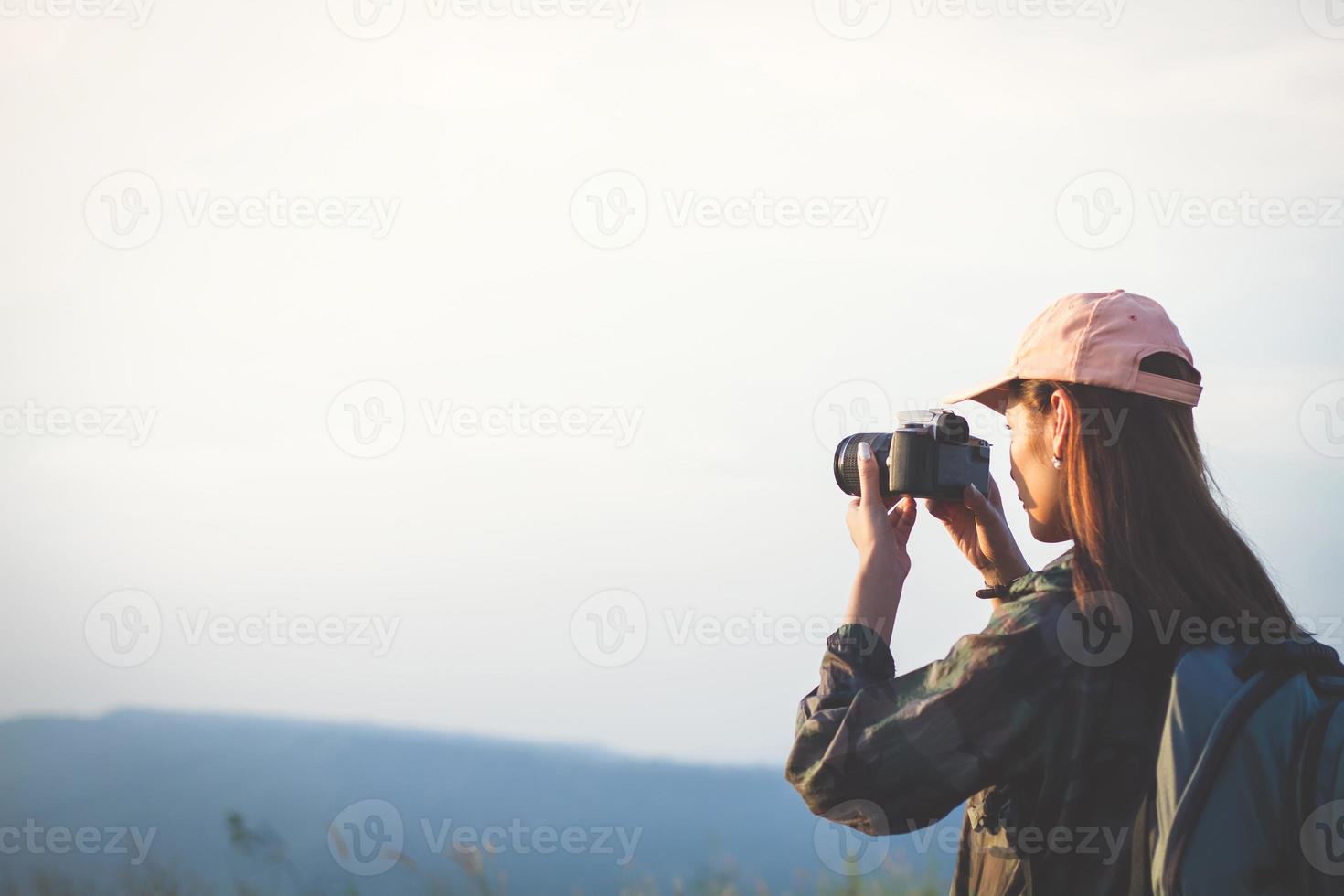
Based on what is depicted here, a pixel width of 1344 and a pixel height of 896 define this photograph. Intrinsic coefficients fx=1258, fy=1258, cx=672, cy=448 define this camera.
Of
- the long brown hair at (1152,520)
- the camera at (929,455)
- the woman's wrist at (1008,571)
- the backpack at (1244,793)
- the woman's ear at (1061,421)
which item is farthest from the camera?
the woman's wrist at (1008,571)

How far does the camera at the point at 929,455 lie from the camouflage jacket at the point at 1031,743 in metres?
0.44

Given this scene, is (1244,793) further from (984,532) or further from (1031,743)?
(984,532)

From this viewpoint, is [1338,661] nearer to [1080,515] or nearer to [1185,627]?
[1185,627]

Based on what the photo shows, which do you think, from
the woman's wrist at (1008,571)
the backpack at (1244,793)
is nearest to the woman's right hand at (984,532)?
the woman's wrist at (1008,571)

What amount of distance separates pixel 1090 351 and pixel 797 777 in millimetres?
665

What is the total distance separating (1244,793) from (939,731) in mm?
340

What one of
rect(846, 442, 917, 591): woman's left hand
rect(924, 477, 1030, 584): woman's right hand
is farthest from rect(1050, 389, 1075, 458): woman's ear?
rect(924, 477, 1030, 584): woman's right hand

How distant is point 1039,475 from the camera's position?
1661 mm

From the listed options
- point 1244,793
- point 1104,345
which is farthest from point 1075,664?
point 1104,345

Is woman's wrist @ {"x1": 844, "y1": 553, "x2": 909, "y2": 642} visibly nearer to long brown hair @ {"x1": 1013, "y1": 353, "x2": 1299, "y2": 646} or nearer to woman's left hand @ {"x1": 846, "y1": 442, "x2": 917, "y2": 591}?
woman's left hand @ {"x1": 846, "y1": 442, "x2": 917, "y2": 591}

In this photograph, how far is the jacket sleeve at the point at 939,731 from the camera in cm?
150

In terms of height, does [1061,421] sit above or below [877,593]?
above

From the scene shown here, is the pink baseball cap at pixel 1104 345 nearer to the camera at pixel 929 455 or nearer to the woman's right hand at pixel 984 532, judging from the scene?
the camera at pixel 929 455

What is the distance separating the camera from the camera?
1.97m
